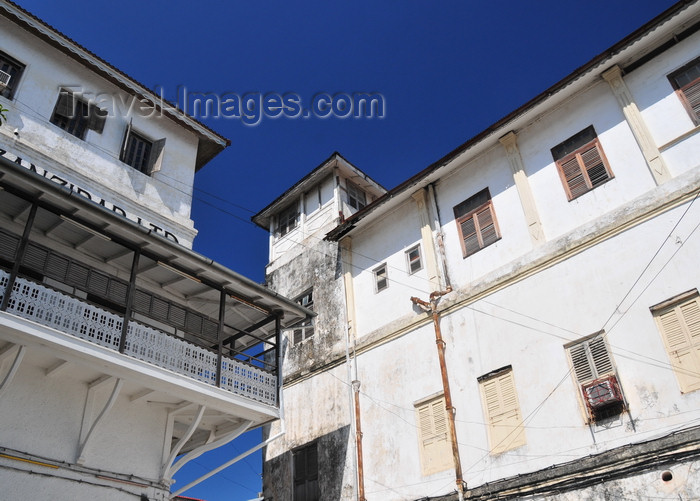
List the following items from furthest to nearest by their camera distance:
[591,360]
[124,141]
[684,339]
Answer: [124,141]
[591,360]
[684,339]

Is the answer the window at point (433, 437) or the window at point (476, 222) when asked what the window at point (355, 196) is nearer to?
the window at point (476, 222)

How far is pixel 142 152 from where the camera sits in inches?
647

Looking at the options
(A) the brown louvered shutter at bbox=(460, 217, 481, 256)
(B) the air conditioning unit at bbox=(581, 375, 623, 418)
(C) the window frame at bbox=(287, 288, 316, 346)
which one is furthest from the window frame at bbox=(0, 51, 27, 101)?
(B) the air conditioning unit at bbox=(581, 375, 623, 418)

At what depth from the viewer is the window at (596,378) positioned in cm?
1044

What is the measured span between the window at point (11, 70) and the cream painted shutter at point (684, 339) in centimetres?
1516

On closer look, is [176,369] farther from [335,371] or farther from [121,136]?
[121,136]

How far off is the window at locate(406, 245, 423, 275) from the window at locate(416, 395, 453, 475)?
3632mm

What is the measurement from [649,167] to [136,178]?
489 inches

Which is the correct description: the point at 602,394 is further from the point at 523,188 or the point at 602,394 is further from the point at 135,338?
the point at 135,338

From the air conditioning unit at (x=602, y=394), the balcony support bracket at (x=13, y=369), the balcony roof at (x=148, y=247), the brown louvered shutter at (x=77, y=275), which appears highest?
the balcony roof at (x=148, y=247)

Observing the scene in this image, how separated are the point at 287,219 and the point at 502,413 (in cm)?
1173

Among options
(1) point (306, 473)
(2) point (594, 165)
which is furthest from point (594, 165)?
(1) point (306, 473)

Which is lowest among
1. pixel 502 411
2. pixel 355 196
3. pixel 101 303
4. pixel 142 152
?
pixel 502 411

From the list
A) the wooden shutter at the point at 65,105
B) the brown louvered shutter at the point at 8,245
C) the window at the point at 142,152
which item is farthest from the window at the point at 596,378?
the wooden shutter at the point at 65,105
